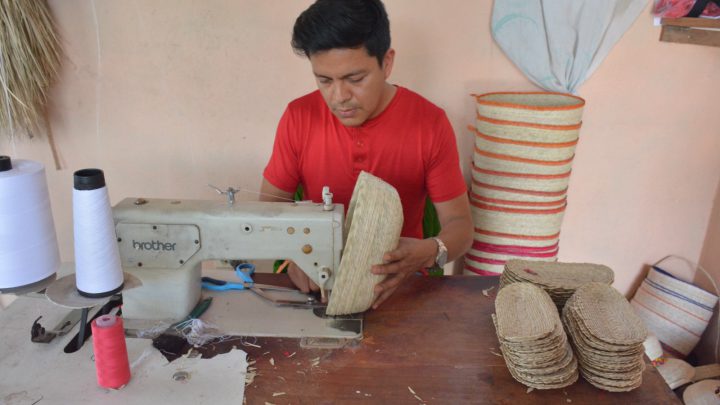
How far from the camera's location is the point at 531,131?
2.08 meters

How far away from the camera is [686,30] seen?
2.24m

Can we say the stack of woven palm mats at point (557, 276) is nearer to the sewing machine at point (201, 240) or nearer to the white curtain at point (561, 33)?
the sewing machine at point (201, 240)

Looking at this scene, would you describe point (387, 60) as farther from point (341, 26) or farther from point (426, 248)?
point (426, 248)

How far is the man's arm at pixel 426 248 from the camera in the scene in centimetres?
131

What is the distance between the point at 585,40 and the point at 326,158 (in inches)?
49.1

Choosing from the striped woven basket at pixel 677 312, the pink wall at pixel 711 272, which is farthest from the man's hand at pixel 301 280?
the pink wall at pixel 711 272

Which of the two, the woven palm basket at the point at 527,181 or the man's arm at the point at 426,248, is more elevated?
the woven palm basket at the point at 527,181

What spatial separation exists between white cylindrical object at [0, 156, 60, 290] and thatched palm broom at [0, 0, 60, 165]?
48.7 inches

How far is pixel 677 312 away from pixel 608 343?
1.70 m

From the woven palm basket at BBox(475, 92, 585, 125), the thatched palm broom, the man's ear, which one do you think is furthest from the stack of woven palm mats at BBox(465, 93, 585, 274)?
the thatched palm broom

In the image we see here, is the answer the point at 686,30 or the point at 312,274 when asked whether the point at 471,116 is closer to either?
the point at 686,30

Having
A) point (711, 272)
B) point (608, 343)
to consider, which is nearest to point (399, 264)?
point (608, 343)

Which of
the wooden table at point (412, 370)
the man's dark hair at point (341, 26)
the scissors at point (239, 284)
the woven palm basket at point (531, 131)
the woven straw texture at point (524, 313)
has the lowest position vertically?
the wooden table at point (412, 370)

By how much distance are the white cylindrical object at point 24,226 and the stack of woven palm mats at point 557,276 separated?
1074 millimetres
